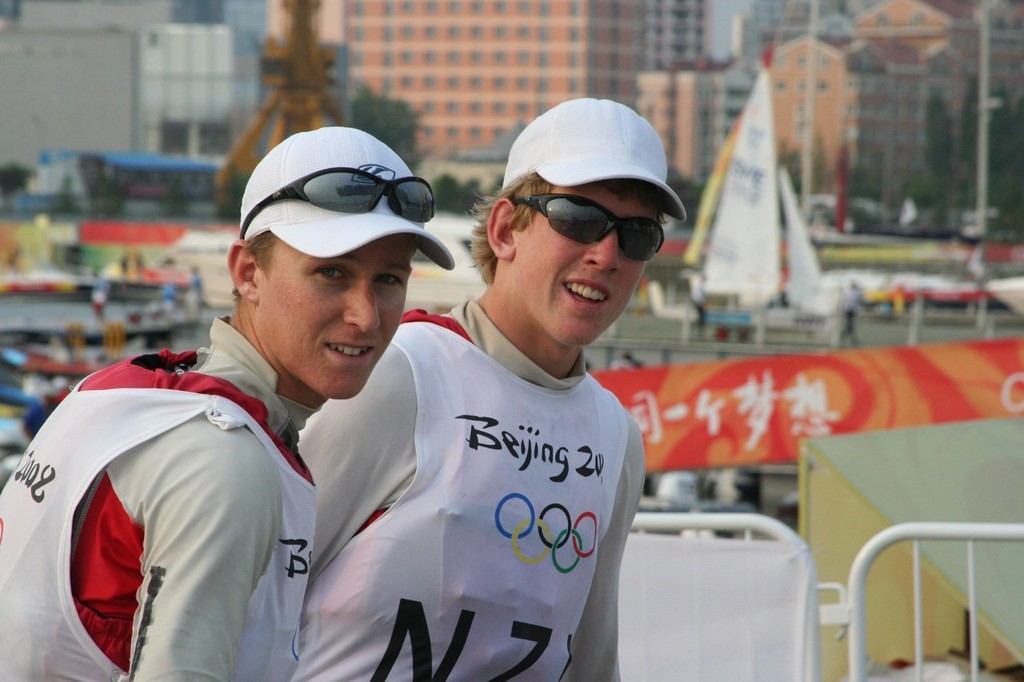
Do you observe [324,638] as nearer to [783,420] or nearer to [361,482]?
[361,482]

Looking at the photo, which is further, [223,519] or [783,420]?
[783,420]

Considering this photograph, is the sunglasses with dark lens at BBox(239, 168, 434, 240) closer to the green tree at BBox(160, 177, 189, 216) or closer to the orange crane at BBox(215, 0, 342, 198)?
the orange crane at BBox(215, 0, 342, 198)

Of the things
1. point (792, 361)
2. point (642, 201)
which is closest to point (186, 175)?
point (792, 361)

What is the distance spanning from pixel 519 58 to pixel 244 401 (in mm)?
128124

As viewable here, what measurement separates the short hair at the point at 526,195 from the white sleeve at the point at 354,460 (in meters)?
0.44

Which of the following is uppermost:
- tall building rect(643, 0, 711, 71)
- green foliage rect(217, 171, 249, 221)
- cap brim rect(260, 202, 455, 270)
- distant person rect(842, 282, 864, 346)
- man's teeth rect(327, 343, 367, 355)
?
tall building rect(643, 0, 711, 71)

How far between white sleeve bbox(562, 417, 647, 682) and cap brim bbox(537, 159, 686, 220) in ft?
1.81

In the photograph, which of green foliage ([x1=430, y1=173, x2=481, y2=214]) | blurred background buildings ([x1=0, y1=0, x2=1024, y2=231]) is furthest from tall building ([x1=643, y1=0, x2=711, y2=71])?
green foliage ([x1=430, y1=173, x2=481, y2=214])

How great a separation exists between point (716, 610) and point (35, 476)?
262 cm

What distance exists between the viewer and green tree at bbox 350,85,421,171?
109062 mm

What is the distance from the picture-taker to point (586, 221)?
8.09 feet

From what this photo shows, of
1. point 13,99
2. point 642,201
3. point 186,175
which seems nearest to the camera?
point 642,201

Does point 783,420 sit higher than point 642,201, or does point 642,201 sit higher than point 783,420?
point 642,201

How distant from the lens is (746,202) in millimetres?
29562
